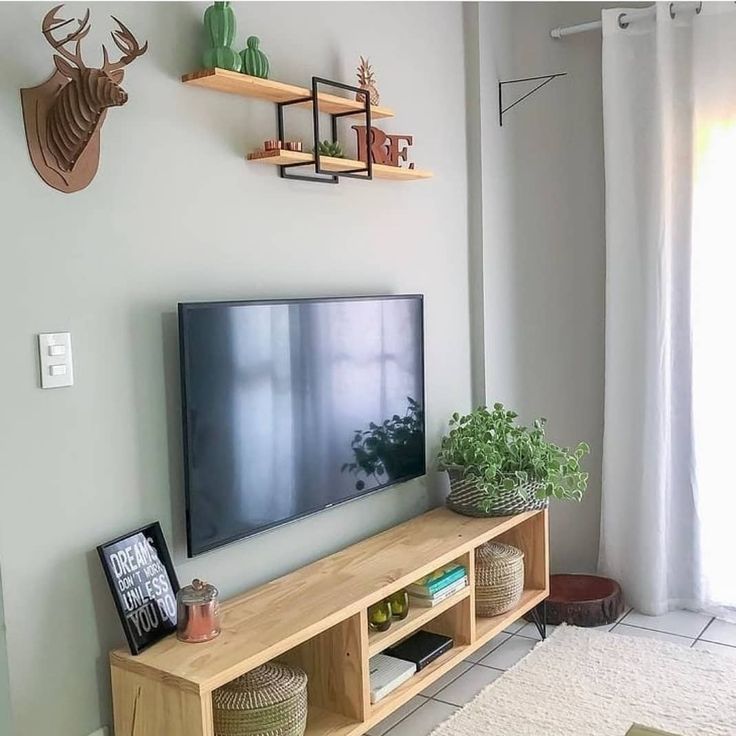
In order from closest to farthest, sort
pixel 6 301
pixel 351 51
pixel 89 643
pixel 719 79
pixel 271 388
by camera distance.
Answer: pixel 6 301 → pixel 89 643 → pixel 271 388 → pixel 351 51 → pixel 719 79

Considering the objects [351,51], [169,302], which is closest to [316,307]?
[169,302]

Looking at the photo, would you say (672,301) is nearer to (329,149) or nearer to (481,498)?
(481,498)

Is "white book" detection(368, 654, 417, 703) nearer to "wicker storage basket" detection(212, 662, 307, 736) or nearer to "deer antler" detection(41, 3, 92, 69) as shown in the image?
"wicker storage basket" detection(212, 662, 307, 736)

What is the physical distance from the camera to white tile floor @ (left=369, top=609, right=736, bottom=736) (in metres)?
2.74

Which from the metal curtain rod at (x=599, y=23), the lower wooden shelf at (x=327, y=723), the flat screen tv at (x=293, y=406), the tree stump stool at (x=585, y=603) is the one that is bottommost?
the tree stump stool at (x=585, y=603)

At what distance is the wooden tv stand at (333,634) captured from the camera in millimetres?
2014

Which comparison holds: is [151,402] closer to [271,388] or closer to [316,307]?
[271,388]

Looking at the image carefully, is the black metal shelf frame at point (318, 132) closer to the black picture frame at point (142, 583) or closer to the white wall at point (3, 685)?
the black picture frame at point (142, 583)

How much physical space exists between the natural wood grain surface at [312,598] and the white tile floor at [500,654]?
46 cm

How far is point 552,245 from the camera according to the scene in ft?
12.3

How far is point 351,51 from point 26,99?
4.04ft

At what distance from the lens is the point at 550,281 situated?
3.77 meters

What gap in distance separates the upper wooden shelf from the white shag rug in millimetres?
1869

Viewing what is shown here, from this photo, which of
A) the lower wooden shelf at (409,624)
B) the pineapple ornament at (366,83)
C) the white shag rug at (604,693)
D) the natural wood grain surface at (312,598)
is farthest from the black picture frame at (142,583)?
the pineapple ornament at (366,83)
